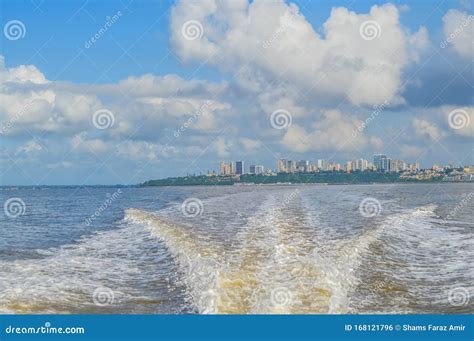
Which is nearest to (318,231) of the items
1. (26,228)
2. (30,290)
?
(30,290)

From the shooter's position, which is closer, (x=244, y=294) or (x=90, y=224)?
(x=244, y=294)

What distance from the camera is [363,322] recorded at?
31.9 ft

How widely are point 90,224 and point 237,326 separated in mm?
22848

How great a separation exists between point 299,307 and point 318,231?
11.9m

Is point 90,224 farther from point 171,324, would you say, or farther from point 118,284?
point 171,324

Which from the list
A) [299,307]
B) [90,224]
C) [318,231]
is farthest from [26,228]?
[299,307]

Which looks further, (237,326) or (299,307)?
(299,307)

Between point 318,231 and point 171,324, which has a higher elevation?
point 318,231

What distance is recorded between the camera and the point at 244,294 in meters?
12.0

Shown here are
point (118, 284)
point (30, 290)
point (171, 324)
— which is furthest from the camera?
point (118, 284)

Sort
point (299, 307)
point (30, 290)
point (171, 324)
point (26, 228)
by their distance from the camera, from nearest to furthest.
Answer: point (171, 324)
point (299, 307)
point (30, 290)
point (26, 228)

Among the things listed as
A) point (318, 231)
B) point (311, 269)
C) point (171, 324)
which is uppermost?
point (318, 231)

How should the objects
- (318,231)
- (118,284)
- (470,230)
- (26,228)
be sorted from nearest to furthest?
(118,284)
(318,231)
(470,230)
(26,228)

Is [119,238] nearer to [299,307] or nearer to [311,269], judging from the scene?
[311,269]
